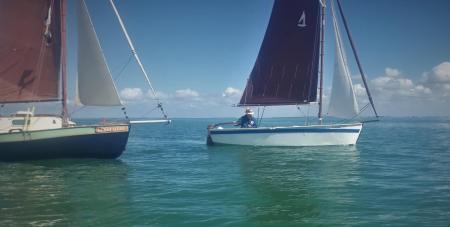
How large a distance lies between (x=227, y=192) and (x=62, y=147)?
13.3m

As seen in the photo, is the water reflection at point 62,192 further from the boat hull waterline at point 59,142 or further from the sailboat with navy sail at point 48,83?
the sailboat with navy sail at point 48,83

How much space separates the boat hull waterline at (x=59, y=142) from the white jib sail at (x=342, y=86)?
64.8 feet

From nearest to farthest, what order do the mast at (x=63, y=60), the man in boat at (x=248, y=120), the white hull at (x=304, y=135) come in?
the mast at (x=63, y=60), the white hull at (x=304, y=135), the man in boat at (x=248, y=120)

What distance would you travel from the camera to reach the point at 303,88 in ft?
121

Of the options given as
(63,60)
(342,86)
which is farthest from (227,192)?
(342,86)

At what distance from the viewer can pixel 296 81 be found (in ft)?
122

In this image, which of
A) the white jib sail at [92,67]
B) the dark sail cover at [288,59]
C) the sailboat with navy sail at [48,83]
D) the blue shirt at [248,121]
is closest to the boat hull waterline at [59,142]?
the sailboat with navy sail at [48,83]

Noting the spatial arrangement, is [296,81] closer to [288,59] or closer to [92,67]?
[288,59]

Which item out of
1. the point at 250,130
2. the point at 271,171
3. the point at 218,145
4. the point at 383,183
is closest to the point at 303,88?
the point at 250,130

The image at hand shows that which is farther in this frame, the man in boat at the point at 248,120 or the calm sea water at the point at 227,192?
the man in boat at the point at 248,120

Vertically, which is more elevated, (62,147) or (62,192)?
(62,147)

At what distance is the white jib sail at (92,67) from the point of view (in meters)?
Result: 24.8

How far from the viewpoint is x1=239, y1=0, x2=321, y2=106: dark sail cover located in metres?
36.5

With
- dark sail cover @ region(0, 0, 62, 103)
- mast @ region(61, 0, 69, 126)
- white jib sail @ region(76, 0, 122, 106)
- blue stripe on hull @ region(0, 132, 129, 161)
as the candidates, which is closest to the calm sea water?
blue stripe on hull @ region(0, 132, 129, 161)
